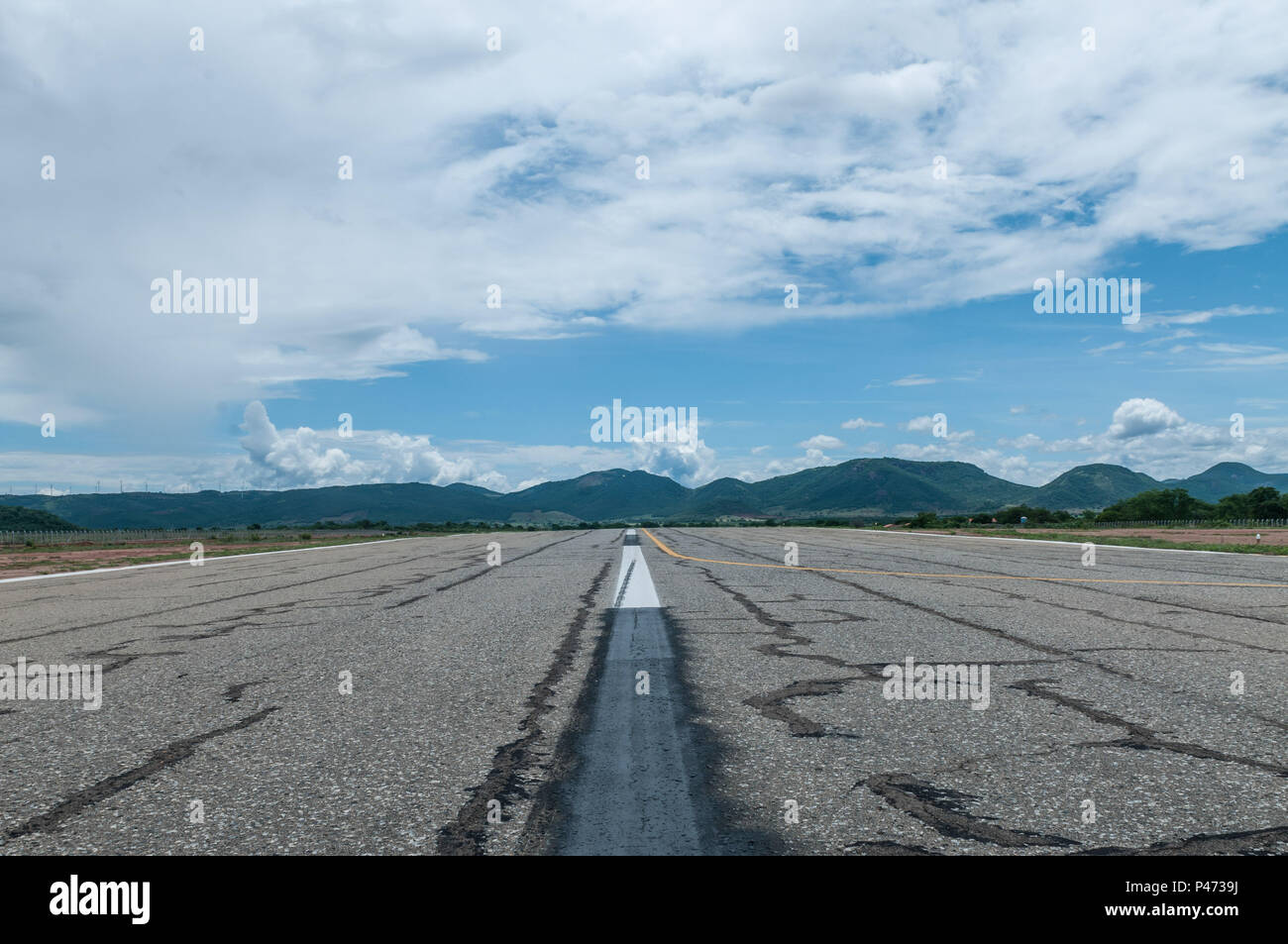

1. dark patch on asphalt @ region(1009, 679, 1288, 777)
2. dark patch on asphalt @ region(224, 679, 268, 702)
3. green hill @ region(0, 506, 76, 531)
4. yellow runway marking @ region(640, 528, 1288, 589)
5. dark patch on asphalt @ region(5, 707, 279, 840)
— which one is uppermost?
dark patch on asphalt @ region(5, 707, 279, 840)

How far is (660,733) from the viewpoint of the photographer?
521cm

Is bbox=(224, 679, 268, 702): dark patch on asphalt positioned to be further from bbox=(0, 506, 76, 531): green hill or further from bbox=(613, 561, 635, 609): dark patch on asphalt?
bbox=(0, 506, 76, 531): green hill

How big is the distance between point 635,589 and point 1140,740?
10.4 metres

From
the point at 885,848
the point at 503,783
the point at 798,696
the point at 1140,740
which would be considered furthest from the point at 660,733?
the point at 1140,740

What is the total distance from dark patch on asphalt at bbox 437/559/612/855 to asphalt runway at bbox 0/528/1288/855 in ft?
0.08

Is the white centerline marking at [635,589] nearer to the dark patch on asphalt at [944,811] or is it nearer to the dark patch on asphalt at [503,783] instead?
the dark patch on asphalt at [503,783]

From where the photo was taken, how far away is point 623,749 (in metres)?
4.83

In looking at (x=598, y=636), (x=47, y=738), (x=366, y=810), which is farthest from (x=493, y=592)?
(x=366, y=810)

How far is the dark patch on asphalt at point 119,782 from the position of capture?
375cm

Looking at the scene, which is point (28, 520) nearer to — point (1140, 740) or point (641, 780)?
point (641, 780)

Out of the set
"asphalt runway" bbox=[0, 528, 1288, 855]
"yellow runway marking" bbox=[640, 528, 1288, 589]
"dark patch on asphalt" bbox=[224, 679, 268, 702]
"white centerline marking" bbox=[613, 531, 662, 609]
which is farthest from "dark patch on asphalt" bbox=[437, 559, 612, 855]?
"yellow runway marking" bbox=[640, 528, 1288, 589]

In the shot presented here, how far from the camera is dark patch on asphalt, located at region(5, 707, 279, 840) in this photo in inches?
147
